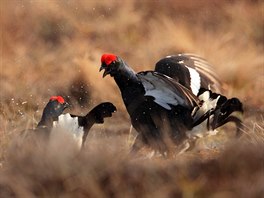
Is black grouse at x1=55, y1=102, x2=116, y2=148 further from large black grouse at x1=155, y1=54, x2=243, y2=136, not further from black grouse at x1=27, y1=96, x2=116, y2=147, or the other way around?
large black grouse at x1=155, y1=54, x2=243, y2=136

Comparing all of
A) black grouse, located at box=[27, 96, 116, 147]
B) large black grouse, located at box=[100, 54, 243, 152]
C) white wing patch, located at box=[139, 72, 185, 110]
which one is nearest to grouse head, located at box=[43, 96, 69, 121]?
black grouse, located at box=[27, 96, 116, 147]

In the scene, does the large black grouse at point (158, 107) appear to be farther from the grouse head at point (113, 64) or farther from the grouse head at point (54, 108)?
the grouse head at point (54, 108)

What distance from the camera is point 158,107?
635 cm

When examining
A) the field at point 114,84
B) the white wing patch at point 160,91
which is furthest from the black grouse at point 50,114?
the white wing patch at point 160,91

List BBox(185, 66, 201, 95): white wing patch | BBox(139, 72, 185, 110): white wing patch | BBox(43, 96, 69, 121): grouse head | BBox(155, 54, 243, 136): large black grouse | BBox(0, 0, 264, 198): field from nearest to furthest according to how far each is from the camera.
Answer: BBox(0, 0, 264, 198): field
BBox(139, 72, 185, 110): white wing patch
BBox(155, 54, 243, 136): large black grouse
BBox(185, 66, 201, 95): white wing patch
BBox(43, 96, 69, 121): grouse head

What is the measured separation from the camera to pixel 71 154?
15.5 feet

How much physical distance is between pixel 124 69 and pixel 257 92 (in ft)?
9.56

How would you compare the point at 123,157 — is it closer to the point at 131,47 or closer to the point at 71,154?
the point at 71,154

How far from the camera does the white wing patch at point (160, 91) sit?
6.13 meters

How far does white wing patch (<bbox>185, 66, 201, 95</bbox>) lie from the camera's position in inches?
259

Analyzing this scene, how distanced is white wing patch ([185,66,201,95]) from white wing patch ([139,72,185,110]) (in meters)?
0.28

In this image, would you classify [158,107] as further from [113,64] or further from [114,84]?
[114,84]

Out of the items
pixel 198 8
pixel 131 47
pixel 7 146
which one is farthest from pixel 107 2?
pixel 7 146

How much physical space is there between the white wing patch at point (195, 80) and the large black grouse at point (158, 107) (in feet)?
0.44
